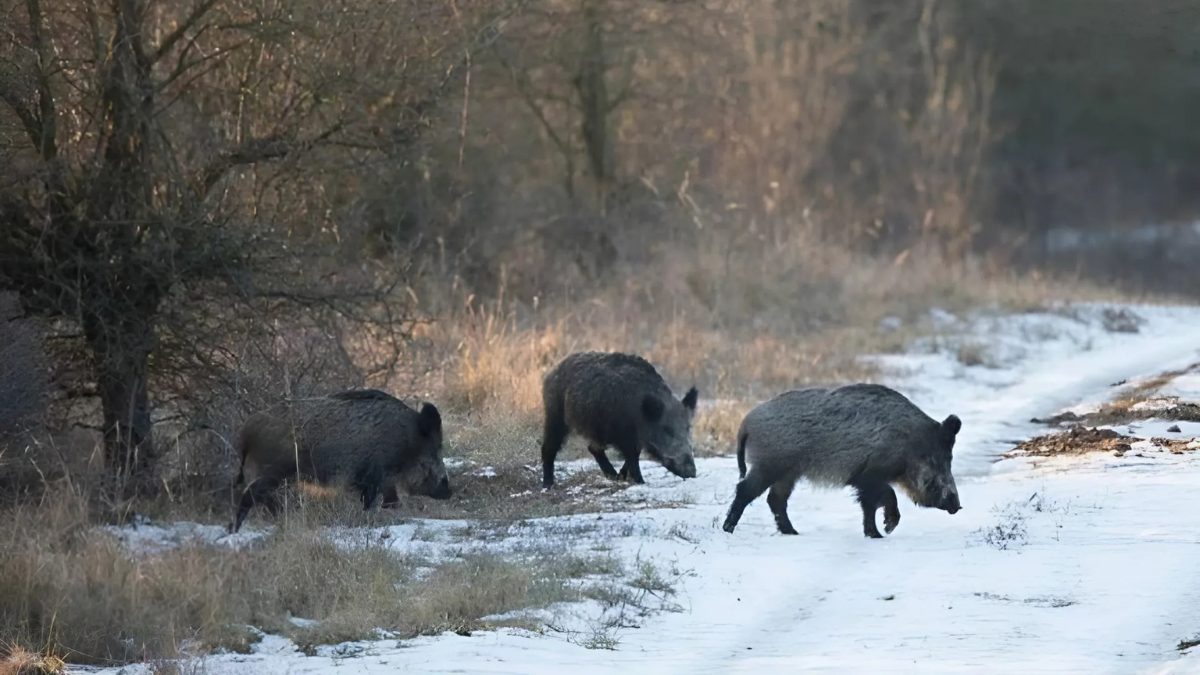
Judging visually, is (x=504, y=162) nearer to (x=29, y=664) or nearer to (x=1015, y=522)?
(x=1015, y=522)

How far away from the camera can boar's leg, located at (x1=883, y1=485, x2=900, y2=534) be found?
29.5ft

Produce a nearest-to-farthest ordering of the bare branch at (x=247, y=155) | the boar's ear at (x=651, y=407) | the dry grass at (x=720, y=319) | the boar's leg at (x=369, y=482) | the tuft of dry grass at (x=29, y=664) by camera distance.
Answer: the tuft of dry grass at (x=29, y=664) < the boar's leg at (x=369, y=482) < the bare branch at (x=247, y=155) < the boar's ear at (x=651, y=407) < the dry grass at (x=720, y=319)

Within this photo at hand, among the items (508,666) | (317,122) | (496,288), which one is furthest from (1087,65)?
(508,666)

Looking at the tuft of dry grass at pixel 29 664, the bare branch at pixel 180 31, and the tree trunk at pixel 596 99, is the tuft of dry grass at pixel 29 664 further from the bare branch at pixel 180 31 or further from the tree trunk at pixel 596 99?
the tree trunk at pixel 596 99

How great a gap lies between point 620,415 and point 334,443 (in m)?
2.31

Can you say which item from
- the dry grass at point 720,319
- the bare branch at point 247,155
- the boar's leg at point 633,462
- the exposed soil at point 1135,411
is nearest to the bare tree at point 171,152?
the bare branch at point 247,155

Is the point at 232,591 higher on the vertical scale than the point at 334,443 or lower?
lower

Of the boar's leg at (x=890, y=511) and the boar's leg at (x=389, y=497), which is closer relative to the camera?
the boar's leg at (x=890, y=511)

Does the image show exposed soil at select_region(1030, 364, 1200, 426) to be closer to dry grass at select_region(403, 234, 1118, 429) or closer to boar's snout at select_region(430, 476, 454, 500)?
dry grass at select_region(403, 234, 1118, 429)

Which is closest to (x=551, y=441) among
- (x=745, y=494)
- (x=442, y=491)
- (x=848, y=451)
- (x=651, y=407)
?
(x=651, y=407)

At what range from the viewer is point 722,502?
32.1ft

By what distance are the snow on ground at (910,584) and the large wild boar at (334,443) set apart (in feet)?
2.09

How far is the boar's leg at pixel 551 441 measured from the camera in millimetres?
10781

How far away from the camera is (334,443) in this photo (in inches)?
364
